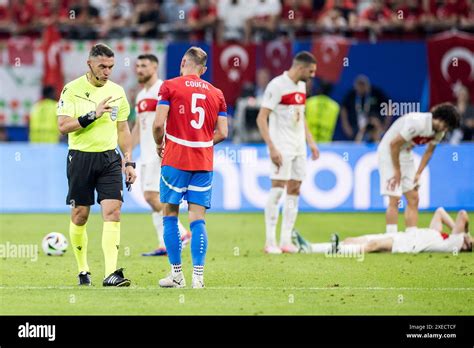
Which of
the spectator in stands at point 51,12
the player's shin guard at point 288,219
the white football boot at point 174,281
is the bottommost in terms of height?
the white football boot at point 174,281

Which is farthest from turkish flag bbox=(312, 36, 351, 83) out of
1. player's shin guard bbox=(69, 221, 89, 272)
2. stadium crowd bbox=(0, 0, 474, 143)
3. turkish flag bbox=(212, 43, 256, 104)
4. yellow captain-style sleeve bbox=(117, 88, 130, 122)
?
player's shin guard bbox=(69, 221, 89, 272)

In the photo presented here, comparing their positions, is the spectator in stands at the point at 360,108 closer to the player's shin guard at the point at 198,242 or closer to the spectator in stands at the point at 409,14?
the spectator in stands at the point at 409,14

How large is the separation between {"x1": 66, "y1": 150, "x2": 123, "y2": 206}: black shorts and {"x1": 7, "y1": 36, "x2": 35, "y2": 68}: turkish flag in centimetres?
1369

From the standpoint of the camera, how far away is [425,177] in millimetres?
21000

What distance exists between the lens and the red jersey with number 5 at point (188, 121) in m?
11.3

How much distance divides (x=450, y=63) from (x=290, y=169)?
10.1m

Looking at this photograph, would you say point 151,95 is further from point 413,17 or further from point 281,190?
point 413,17

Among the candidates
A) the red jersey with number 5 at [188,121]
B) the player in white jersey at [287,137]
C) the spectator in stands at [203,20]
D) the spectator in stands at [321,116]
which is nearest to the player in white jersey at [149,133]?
the player in white jersey at [287,137]

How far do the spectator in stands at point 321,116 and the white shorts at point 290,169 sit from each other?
8194 mm

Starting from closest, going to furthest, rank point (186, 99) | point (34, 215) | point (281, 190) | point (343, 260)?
point (186, 99), point (343, 260), point (281, 190), point (34, 215)

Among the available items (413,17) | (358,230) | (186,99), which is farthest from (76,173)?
(413,17)

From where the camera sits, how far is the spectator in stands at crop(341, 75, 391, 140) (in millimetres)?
24078

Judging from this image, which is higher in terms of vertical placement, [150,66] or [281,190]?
[150,66]

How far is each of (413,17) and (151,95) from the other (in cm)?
1197
